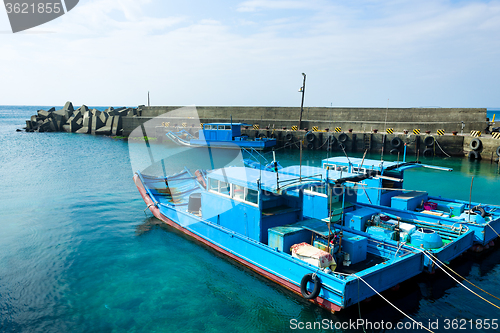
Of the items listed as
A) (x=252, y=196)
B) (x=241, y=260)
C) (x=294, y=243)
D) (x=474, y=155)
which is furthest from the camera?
(x=474, y=155)

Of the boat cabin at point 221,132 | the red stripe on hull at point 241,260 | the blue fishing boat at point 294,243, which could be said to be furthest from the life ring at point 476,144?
the red stripe on hull at point 241,260

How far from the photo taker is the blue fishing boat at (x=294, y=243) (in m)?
8.08

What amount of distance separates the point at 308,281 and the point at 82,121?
62991 mm

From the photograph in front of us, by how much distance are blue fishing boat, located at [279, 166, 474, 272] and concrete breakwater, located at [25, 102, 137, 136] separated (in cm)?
5034

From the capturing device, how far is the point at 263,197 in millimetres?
10180

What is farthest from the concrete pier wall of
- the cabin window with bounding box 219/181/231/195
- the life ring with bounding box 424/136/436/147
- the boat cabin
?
the cabin window with bounding box 219/181/231/195

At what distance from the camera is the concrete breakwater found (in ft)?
181

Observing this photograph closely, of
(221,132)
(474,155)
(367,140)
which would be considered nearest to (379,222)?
(474,155)

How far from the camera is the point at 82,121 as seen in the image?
60531 millimetres

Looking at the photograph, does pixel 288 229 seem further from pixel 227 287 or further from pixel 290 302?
pixel 227 287

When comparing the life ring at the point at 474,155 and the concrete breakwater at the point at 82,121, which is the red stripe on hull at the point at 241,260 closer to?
the life ring at the point at 474,155

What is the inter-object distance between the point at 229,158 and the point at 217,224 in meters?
23.1

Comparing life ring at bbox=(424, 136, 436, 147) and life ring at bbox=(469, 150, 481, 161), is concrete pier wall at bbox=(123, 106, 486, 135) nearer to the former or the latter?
life ring at bbox=(424, 136, 436, 147)

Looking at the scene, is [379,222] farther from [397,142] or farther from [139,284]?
[397,142]
